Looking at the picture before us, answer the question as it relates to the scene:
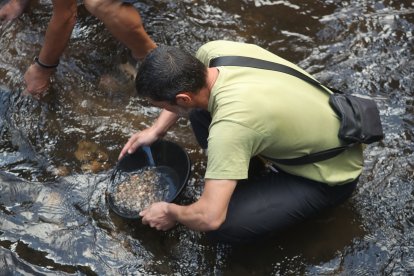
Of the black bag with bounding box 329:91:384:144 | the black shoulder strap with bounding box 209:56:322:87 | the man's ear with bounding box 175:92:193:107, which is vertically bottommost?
the black bag with bounding box 329:91:384:144

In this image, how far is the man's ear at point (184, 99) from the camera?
2283mm

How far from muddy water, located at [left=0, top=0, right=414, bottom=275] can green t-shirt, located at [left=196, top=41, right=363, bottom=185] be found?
51cm

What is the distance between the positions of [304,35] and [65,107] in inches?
77.2

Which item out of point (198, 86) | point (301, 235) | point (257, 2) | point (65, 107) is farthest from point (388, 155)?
point (65, 107)

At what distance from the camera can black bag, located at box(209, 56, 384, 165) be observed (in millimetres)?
2420

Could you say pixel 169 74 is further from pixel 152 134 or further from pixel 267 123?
pixel 152 134

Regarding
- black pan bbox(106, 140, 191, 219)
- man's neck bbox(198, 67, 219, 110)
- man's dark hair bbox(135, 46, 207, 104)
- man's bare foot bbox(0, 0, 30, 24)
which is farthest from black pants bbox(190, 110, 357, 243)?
man's bare foot bbox(0, 0, 30, 24)

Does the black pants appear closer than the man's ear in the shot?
No

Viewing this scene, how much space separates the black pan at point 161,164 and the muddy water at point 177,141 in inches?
3.8

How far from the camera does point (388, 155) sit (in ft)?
10.3

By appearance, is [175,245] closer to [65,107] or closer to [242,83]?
[242,83]

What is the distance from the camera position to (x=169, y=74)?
224 cm

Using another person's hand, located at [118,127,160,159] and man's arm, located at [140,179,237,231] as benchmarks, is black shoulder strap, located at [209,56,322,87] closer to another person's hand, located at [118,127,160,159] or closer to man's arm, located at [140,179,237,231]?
man's arm, located at [140,179,237,231]

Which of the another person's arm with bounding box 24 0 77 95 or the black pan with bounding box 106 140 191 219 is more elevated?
the another person's arm with bounding box 24 0 77 95
